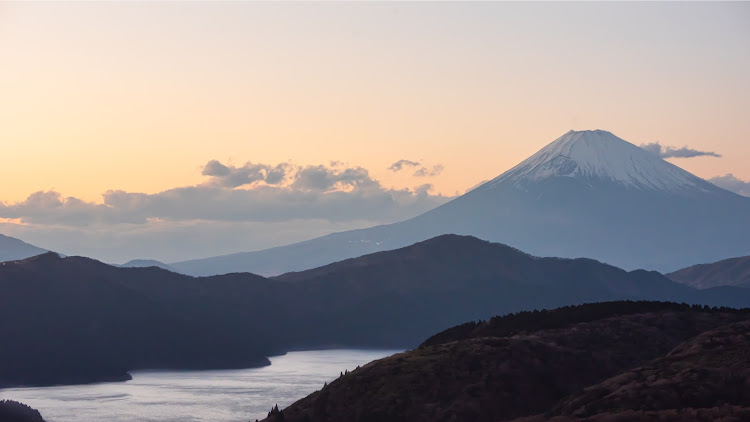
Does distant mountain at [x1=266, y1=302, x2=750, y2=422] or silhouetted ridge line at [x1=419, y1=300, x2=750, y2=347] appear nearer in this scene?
distant mountain at [x1=266, y1=302, x2=750, y2=422]

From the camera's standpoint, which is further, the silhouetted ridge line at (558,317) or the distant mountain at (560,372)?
the silhouetted ridge line at (558,317)

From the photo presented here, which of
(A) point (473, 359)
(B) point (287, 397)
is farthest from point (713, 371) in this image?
(B) point (287, 397)

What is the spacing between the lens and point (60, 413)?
189125 mm

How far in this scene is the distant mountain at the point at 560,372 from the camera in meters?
72.5

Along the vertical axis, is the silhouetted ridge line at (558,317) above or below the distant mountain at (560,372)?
above

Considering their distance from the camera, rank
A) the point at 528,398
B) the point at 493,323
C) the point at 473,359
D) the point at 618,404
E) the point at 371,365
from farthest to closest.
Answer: the point at 493,323
the point at 371,365
the point at 473,359
the point at 528,398
the point at 618,404

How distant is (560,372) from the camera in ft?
313

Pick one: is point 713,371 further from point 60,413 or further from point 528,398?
point 60,413

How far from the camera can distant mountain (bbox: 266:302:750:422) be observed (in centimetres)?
7250

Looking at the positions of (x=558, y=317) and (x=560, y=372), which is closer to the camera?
(x=560, y=372)

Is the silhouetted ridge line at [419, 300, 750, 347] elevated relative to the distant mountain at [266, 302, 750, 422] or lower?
elevated

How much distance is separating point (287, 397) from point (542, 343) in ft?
348

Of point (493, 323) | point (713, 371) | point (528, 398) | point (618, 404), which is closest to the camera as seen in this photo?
point (618, 404)

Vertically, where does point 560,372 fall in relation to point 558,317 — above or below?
below
